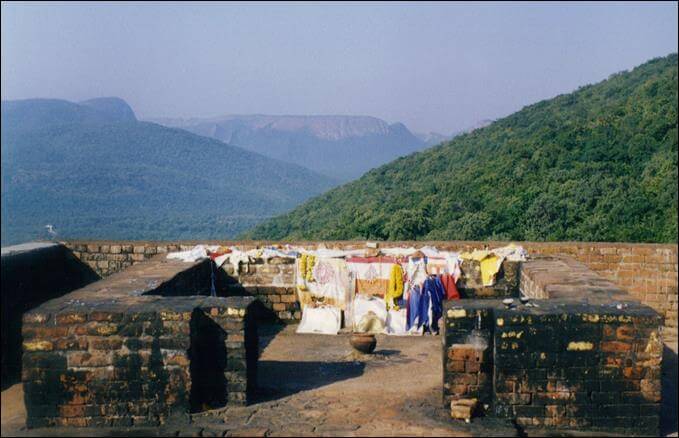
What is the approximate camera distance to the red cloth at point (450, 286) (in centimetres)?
1000

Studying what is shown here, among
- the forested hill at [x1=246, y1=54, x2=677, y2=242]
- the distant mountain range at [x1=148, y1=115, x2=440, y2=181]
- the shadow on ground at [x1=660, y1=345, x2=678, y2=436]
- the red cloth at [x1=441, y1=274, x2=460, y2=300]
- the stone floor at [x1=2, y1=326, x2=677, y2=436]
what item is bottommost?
the shadow on ground at [x1=660, y1=345, x2=678, y2=436]

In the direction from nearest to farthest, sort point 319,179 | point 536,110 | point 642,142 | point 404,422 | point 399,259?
point 404,422
point 399,259
point 642,142
point 536,110
point 319,179

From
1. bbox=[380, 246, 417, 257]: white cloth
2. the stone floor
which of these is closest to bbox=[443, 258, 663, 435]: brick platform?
the stone floor

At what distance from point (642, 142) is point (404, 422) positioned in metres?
21.8

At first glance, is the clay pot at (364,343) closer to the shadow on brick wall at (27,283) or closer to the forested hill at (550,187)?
the shadow on brick wall at (27,283)

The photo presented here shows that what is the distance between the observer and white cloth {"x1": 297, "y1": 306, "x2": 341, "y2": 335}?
9898 mm

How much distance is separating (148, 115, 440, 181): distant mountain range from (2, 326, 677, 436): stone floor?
497 ft

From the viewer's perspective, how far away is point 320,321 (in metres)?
10.0

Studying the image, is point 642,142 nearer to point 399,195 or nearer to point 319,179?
point 399,195

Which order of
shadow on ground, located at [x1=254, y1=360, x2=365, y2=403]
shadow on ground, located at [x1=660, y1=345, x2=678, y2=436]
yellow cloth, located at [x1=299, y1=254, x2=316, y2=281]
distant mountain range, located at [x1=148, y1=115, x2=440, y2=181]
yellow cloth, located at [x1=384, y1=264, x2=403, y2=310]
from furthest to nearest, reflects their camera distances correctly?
distant mountain range, located at [x1=148, y1=115, x2=440, y2=181], yellow cloth, located at [x1=299, y1=254, x2=316, y2=281], yellow cloth, located at [x1=384, y1=264, x2=403, y2=310], shadow on ground, located at [x1=254, y1=360, x2=365, y2=403], shadow on ground, located at [x1=660, y1=345, x2=678, y2=436]

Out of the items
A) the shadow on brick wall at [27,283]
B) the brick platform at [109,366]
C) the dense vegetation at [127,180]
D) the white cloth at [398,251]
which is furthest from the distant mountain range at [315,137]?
the brick platform at [109,366]

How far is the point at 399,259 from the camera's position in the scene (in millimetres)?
10086

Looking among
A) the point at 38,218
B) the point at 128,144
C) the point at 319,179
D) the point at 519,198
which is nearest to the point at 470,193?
the point at 519,198

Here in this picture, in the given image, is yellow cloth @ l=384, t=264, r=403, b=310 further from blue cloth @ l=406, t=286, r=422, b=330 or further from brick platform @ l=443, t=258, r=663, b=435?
brick platform @ l=443, t=258, r=663, b=435
